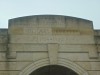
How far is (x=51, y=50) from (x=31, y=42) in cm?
112

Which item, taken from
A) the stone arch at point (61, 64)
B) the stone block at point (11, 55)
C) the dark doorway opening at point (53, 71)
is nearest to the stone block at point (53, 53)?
the stone arch at point (61, 64)

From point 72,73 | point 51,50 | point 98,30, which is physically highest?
point 98,30

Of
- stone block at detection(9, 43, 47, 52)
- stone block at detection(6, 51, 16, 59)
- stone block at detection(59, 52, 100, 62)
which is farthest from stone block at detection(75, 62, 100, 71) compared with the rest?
stone block at detection(6, 51, 16, 59)

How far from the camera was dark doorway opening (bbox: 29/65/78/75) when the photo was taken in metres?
16.0

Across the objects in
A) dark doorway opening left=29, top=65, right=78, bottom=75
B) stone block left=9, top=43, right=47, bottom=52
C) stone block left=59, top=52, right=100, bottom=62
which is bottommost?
dark doorway opening left=29, top=65, right=78, bottom=75

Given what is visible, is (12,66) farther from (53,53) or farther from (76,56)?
(76,56)

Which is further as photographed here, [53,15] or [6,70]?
[53,15]

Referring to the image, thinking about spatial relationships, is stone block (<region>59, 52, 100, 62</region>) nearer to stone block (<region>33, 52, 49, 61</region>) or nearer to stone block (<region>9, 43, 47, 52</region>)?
stone block (<region>33, 52, 49, 61</region>)

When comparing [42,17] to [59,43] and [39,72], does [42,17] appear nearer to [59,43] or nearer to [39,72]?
[59,43]

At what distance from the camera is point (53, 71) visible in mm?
16891

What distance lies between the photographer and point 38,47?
15922 millimetres

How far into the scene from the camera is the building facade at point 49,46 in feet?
51.3

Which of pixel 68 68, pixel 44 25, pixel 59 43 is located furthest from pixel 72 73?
pixel 44 25

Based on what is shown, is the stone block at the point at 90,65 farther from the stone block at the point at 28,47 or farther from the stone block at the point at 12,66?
the stone block at the point at 12,66
